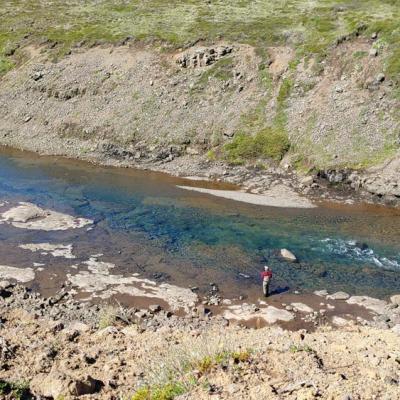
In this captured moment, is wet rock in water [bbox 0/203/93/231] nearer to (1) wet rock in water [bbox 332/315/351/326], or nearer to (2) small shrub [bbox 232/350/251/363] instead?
(1) wet rock in water [bbox 332/315/351/326]

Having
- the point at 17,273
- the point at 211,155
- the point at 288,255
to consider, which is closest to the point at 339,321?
the point at 288,255

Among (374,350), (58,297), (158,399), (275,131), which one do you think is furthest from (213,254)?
(275,131)

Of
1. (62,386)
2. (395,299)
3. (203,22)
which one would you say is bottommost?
(395,299)

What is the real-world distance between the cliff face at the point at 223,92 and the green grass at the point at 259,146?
4.8 inches

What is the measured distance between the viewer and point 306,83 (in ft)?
179

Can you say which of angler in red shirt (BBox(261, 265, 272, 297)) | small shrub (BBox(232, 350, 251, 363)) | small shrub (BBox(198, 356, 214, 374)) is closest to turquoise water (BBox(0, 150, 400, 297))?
angler in red shirt (BBox(261, 265, 272, 297))

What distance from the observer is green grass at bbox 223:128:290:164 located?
49.7 m

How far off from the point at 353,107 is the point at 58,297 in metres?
37.7

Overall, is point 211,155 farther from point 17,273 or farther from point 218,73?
point 17,273

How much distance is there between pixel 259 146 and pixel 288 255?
23002mm

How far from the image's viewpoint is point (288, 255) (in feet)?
96.4

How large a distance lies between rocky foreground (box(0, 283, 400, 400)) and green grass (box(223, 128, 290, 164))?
1222 inches

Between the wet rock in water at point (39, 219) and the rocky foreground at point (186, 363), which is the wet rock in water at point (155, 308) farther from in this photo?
the wet rock in water at point (39, 219)

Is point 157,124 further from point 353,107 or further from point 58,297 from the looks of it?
point 58,297
